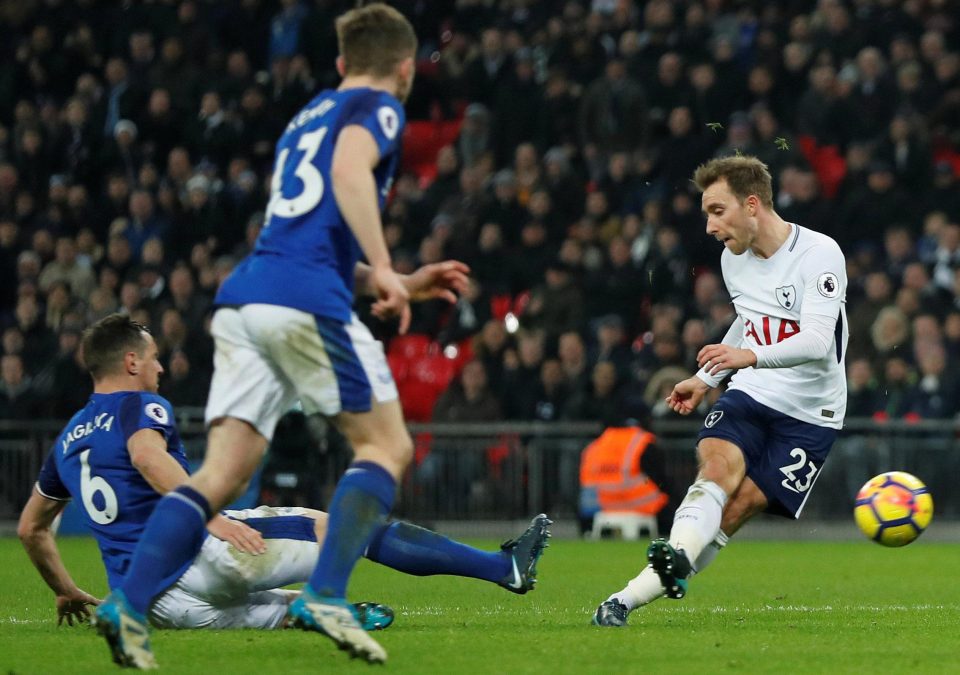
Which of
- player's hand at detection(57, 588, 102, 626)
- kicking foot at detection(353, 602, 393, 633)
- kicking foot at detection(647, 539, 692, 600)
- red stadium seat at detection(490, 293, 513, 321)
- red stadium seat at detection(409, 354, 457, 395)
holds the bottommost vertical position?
red stadium seat at detection(409, 354, 457, 395)

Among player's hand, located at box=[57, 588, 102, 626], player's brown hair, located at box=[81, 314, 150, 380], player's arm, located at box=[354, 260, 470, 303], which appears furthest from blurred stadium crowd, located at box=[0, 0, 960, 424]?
player's arm, located at box=[354, 260, 470, 303]

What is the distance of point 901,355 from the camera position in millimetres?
15820

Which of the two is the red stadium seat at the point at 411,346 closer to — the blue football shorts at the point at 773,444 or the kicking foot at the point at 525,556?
the blue football shorts at the point at 773,444

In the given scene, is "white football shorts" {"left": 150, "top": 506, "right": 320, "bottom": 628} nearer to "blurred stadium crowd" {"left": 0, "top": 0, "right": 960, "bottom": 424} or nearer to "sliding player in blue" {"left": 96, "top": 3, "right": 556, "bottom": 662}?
"sliding player in blue" {"left": 96, "top": 3, "right": 556, "bottom": 662}

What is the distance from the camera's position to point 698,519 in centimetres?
699

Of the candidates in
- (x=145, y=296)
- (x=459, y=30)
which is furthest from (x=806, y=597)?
(x=459, y=30)

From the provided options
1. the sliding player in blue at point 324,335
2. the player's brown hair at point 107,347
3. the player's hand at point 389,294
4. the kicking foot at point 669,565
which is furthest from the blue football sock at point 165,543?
the kicking foot at point 669,565

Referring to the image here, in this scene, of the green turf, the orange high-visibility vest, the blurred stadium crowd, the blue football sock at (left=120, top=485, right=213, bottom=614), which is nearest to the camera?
the blue football sock at (left=120, top=485, right=213, bottom=614)

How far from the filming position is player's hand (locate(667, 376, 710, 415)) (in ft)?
23.7

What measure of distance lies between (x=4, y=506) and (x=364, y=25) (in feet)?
37.7

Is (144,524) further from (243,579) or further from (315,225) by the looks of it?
(315,225)

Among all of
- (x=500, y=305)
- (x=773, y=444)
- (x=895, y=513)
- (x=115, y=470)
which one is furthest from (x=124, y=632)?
(x=500, y=305)

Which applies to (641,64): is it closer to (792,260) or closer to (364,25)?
(792,260)

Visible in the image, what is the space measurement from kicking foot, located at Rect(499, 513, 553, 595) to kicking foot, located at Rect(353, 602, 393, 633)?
51 cm
